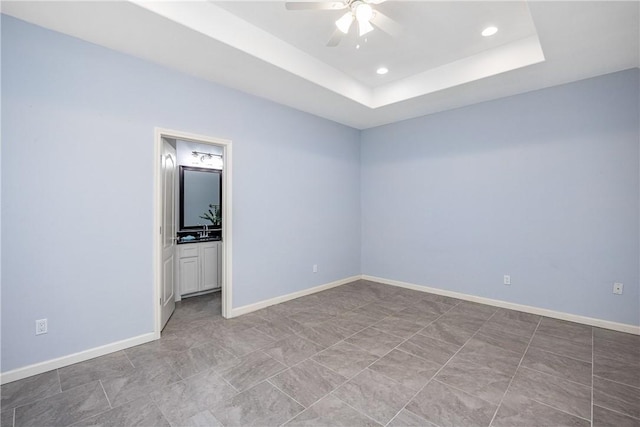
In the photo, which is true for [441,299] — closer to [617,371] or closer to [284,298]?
[617,371]

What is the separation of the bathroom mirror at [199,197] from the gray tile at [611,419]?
4.85 m

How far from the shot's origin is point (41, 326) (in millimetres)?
2307

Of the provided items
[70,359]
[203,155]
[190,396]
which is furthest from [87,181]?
[203,155]

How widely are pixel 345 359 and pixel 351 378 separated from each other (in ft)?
0.95

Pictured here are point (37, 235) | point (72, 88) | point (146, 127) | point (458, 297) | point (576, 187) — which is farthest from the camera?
point (458, 297)

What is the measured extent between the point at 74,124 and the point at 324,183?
3.11 metres

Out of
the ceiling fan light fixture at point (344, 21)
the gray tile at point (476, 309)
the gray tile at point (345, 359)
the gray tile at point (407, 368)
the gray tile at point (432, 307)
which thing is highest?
the ceiling fan light fixture at point (344, 21)

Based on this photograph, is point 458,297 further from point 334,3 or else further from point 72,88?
point 72,88

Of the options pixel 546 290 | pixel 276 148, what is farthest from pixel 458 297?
pixel 276 148

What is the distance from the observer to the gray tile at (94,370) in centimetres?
219

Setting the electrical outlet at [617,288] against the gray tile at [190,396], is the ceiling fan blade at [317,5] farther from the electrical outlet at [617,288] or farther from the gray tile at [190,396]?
the electrical outlet at [617,288]

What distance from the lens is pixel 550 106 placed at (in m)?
3.48

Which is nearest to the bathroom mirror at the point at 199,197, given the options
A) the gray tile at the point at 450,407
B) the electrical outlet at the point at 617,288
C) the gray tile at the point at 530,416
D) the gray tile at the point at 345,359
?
the gray tile at the point at 345,359

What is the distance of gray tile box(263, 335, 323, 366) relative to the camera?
2525 mm
